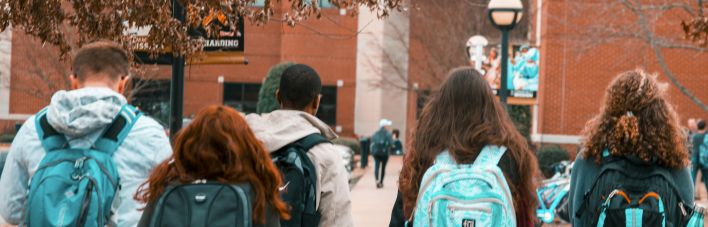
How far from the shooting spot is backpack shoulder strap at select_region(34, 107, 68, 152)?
4730mm

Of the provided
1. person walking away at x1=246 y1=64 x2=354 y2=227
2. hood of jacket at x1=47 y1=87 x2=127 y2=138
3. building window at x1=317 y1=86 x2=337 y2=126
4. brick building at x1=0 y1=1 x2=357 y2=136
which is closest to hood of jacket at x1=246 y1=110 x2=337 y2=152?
person walking away at x1=246 y1=64 x2=354 y2=227

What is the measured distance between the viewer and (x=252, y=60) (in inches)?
2050

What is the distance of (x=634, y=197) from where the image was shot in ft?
18.2

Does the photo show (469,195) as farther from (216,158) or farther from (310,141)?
(216,158)

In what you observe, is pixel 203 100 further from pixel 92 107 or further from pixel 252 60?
pixel 92 107

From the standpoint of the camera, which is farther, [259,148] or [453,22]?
[453,22]

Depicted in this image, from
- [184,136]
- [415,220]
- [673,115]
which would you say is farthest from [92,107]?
[673,115]

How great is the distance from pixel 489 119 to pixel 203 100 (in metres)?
47.6

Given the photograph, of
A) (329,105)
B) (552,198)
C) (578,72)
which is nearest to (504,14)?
(552,198)

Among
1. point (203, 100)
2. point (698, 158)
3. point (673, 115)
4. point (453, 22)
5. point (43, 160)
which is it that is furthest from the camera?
point (203, 100)

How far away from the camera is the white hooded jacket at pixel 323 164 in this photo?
5.20 meters

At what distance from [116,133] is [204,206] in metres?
0.85

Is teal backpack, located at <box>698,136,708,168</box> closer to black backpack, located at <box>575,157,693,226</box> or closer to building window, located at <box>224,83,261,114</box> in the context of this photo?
black backpack, located at <box>575,157,693,226</box>

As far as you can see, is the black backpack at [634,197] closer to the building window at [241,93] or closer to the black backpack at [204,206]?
the black backpack at [204,206]
